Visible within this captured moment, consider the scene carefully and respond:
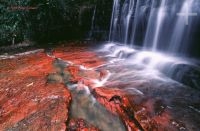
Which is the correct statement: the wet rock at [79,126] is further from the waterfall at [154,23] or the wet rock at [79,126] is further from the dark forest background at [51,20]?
the dark forest background at [51,20]

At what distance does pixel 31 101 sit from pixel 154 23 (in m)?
6.30

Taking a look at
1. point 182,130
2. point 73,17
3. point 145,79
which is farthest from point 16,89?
point 73,17

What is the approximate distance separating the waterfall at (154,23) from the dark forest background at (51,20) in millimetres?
928

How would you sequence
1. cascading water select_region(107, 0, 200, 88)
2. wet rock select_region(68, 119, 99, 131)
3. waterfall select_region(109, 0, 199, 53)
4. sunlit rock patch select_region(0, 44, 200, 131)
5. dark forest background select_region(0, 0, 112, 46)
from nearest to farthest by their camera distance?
1. wet rock select_region(68, 119, 99, 131)
2. sunlit rock patch select_region(0, 44, 200, 131)
3. cascading water select_region(107, 0, 200, 88)
4. waterfall select_region(109, 0, 199, 53)
5. dark forest background select_region(0, 0, 112, 46)

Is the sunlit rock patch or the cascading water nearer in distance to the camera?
the sunlit rock patch

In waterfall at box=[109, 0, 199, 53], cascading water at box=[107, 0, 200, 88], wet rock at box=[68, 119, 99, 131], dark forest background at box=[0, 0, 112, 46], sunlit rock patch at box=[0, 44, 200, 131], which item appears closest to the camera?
wet rock at box=[68, 119, 99, 131]

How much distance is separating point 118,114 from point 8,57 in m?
6.40

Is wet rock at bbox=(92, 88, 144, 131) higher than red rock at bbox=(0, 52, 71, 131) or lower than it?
higher

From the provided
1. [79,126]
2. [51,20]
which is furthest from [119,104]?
[51,20]

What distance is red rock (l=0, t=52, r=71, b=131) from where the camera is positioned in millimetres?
3381

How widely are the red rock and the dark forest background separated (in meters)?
5.17

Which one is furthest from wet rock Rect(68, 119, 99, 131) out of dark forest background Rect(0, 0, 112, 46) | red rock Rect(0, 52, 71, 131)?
dark forest background Rect(0, 0, 112, 46)

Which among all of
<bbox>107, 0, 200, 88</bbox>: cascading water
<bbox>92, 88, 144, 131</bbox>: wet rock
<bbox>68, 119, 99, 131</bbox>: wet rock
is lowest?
<bbox>68, 119, 99, 131</bbox>: wet rock

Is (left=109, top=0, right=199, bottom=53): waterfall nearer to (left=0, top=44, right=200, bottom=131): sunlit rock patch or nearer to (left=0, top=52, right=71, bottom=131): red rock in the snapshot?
(left=0, top=44, right=200, bottom=131): sunlit rock patch
